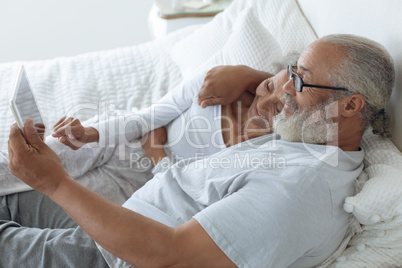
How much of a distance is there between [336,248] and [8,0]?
114 inches

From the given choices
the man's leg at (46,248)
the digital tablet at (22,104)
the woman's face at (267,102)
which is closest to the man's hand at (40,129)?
the digital tablet at (22,104)

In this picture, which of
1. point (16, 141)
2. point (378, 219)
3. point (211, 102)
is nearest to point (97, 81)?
point (211, 102)

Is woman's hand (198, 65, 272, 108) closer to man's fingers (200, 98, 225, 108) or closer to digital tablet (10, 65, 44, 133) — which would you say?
man's fingers (200, 98, 225, 108)

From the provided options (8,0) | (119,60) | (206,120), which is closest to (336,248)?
(206,120)

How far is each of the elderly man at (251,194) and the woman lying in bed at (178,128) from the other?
15cm

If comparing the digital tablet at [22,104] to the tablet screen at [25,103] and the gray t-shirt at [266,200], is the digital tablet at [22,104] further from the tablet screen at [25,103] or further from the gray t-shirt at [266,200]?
the gray t-shirt at [266,200]

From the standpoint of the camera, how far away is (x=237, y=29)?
1733mm

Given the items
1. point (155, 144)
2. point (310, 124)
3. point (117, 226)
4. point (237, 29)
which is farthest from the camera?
point (237, 29)

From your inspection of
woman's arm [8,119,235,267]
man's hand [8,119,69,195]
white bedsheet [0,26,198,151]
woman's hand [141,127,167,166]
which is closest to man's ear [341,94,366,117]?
woman's arm [8,119,235,267]

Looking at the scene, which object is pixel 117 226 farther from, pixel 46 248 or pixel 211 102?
pixel 211 102

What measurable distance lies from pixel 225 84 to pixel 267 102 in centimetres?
17

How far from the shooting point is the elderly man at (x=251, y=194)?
38.7 inches

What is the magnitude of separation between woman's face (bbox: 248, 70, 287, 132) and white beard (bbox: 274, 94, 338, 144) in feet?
0.29

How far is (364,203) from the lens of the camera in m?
1.06
